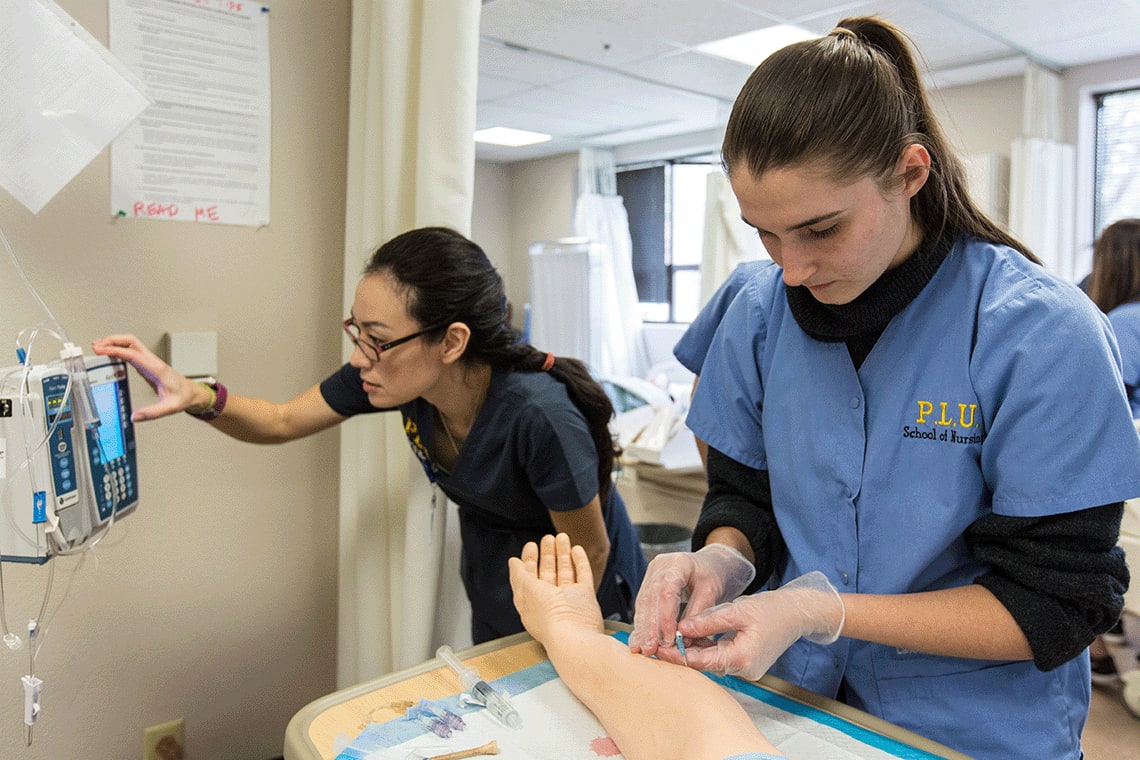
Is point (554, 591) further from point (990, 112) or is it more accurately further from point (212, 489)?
point (990, 112)

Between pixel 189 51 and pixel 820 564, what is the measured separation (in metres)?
1.43

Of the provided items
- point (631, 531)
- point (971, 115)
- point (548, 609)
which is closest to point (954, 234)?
point (548, 609)

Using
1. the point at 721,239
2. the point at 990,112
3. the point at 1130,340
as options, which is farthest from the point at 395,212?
the point at 990,112

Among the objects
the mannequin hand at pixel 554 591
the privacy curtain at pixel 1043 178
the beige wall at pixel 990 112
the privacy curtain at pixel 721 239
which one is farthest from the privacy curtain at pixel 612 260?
the mannequin hand at pixel 554 591

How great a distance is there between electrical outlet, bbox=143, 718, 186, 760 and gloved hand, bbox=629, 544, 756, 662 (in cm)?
116

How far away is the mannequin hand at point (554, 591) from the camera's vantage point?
104 centimetres

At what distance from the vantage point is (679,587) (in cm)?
96

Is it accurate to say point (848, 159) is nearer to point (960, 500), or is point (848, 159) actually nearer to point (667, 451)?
point (960, 500)

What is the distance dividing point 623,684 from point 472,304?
29.2 inches

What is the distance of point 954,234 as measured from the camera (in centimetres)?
93

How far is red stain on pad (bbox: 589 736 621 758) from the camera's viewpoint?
32.8 inches

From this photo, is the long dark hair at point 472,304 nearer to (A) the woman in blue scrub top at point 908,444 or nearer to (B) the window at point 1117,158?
(A) the woman in blue scrub top at point 908,444

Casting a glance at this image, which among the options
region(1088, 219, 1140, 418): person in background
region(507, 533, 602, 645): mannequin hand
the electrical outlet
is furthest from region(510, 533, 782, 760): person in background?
region(1088, 219, 1140, 418): person in background

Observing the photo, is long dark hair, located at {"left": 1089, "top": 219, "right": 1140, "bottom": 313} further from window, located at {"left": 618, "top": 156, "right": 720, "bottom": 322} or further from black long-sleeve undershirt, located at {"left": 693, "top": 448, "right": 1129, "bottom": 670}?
window, located at {"left": 618, "top": 156, "right": 720, "bottom": 322}
